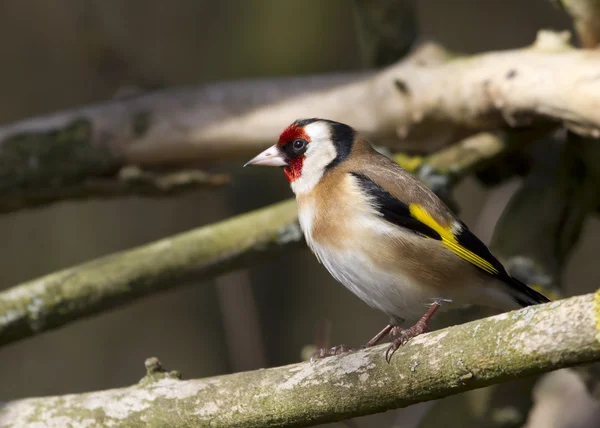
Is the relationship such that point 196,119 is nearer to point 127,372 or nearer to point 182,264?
point 182,264

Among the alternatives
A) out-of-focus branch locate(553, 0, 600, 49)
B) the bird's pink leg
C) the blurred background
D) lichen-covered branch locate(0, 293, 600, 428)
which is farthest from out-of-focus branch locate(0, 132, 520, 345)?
the blurred background

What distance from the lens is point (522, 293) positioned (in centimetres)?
325

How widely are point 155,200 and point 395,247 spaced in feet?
13.4

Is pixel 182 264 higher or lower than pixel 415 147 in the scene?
lower

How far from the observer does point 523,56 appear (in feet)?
12.9

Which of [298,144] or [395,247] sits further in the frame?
[298,144]

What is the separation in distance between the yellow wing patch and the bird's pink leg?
0.20 metres

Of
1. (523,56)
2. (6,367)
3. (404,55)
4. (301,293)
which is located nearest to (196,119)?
(404,55)

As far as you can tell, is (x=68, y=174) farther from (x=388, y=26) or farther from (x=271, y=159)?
(x=388, y=26)

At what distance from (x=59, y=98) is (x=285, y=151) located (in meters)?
3.71

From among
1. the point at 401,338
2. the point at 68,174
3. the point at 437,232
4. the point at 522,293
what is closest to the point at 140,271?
the point at 68,174

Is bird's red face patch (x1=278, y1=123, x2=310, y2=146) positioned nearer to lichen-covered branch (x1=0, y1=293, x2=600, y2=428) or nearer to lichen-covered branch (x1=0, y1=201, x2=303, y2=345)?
lichen-covered branch (x1=0, y1=201, x2=303, y2=345)

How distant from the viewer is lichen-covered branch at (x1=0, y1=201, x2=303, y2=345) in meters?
3.73

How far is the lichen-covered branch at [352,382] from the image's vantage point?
205 centimetres
